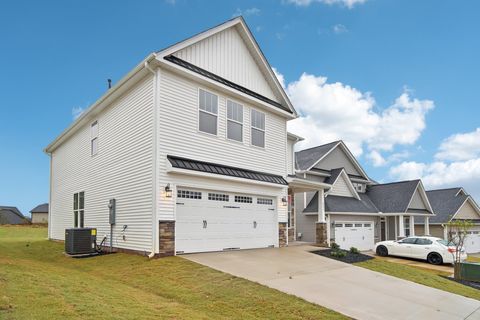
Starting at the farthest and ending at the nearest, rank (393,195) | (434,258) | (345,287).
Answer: (393,195)
(434,258)
(345,287)

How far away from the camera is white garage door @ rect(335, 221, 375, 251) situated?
73.3ft

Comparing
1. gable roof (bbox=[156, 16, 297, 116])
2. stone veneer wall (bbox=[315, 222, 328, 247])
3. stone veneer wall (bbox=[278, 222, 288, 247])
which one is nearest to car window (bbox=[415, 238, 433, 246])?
stone veneer wall (bbox=[315, 222, 328, 247])

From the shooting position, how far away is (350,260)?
1352cm

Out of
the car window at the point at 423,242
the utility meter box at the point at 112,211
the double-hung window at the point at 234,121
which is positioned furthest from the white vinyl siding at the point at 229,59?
the car window at the point at 423,242

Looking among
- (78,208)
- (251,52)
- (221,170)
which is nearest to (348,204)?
(251,52)

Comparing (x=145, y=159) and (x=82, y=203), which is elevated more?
(x=145, y=159)

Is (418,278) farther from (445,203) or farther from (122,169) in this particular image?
(445,203)

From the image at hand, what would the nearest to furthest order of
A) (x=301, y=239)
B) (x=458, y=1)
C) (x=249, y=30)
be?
(x=458, y=1) → (x=249, y=30) → (x=301, y=239)

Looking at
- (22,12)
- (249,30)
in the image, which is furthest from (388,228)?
(22,12)

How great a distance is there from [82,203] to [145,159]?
7.53 meters

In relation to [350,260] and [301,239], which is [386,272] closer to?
[350,260]

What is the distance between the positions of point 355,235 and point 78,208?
17314 millimetres

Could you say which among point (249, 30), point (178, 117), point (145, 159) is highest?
point (249, 30)

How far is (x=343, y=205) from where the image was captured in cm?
2302
